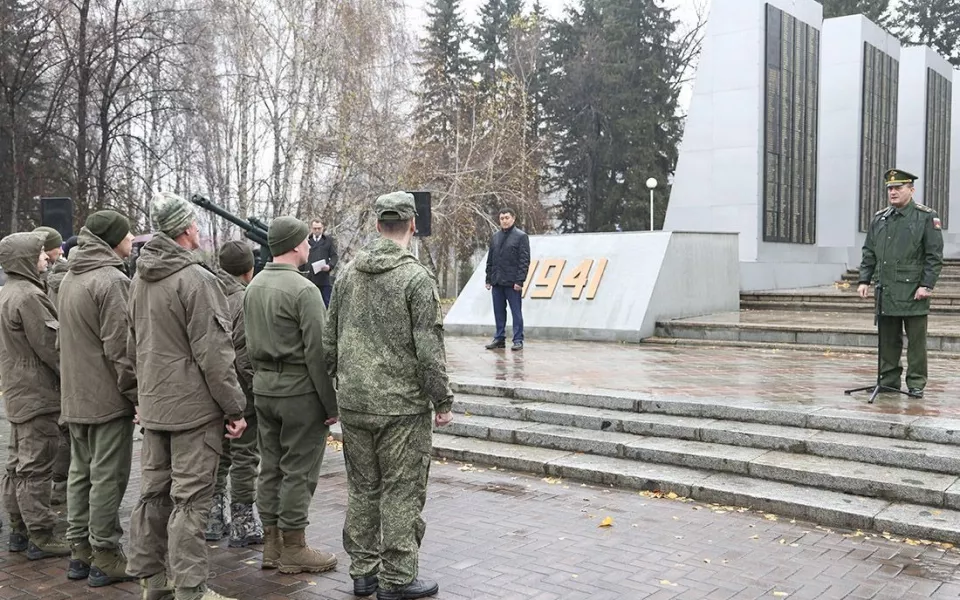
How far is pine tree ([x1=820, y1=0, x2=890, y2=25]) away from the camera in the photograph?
43.8 meters

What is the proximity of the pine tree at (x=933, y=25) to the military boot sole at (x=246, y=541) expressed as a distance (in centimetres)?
4978

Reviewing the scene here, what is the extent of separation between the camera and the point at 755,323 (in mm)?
12961

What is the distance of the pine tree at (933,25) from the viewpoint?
148ft

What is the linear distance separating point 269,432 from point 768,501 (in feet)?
11.1

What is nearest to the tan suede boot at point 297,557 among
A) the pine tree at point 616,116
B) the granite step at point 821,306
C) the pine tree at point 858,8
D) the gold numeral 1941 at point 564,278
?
the gold numeral 1941 at point 564,278

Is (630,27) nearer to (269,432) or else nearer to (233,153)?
(233,153)

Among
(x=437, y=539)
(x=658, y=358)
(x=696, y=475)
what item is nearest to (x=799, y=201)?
(x=658, y=358)

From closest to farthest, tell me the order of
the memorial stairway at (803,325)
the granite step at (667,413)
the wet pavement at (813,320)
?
the granite step at (667,413) < the memorial stairway at (803,325) < the wet pavement at (813,320)

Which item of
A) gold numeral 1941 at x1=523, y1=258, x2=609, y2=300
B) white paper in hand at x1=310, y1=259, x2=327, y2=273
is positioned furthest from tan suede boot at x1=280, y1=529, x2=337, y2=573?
gold numeral 1941 at x1=523, y1=258, x2=609, y2=300

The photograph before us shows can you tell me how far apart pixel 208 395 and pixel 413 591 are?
140 cm

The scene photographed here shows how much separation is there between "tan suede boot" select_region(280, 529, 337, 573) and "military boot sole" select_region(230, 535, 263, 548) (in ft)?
2.01

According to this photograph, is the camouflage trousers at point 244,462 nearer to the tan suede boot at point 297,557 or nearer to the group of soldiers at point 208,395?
the group of soldiers at point 208,395

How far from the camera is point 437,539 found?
520 cm

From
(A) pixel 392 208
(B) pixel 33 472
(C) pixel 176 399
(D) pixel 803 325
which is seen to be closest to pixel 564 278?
(D) pixel 803 325
